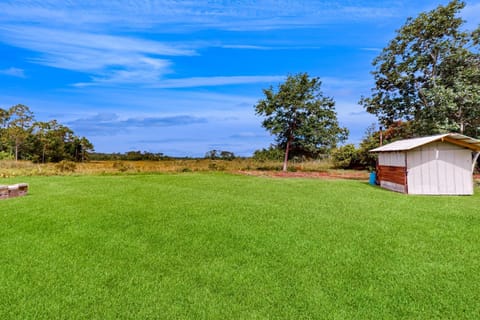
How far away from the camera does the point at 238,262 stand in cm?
401

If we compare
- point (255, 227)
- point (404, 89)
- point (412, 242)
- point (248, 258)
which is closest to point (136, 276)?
point (248, 258)

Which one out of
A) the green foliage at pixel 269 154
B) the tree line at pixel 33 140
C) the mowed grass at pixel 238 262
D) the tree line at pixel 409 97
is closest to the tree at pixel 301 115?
the tree line at pixel 409 97

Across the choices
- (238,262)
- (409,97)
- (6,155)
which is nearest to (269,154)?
(409,97)

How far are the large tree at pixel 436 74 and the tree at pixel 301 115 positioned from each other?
4143 millimetres

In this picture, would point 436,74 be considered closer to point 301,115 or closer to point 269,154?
point 301,115

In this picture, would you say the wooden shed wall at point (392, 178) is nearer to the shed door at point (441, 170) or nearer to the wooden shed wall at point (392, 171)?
the wooden shed wall at point (392, 171)

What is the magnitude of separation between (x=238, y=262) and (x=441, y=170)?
992 centimetres

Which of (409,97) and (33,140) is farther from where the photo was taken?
(33,140)

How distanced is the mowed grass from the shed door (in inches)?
139

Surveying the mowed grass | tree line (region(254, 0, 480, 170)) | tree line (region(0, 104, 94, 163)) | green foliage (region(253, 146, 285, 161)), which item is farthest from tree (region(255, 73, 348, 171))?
tree line (region(0, 104, 94, 163))

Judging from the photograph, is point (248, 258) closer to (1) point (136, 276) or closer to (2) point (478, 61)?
(1) point (136, 276)

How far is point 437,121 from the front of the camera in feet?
49.3

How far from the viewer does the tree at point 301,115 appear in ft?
65.7

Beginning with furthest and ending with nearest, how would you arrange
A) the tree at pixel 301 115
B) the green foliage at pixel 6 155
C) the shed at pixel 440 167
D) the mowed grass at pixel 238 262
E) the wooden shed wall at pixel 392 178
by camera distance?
the green foliage at pixel 6 155, the tree at pixel 301 115, the wooden shed wall at pixel 392 178, the shed at pixel 440 167, the mowed grass at pixel 238 262
